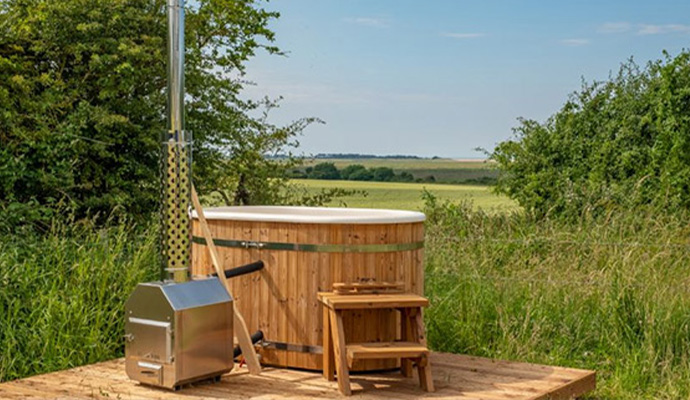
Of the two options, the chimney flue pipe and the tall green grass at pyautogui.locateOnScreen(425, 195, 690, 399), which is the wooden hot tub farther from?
the tall green grass at pyautogui.locateOnScreen(425, 195, 690, 399)

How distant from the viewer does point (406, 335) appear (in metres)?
5.27

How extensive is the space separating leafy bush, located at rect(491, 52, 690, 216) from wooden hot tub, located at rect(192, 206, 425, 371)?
6220 millimetres

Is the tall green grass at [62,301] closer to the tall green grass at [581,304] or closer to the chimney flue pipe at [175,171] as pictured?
the chimney flue pipe at [175,171]

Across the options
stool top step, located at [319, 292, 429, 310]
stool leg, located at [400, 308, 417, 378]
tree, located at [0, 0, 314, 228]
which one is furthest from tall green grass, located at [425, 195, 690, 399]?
tree, located at [0, 0, 314, 228]

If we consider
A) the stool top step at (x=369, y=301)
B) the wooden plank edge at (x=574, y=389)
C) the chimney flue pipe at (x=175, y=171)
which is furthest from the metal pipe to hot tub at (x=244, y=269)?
the wooden plank edge at (x=574, y=389)

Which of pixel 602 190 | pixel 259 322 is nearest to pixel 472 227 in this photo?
pixel 602 190

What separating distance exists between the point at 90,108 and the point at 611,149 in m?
7.25

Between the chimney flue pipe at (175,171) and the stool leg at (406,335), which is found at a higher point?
the chimney flue pipe at (175,171)

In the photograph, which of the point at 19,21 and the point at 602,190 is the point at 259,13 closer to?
the point at 19,21

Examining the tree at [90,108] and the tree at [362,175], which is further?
the tree at [362,175]

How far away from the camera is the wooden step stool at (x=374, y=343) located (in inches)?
193

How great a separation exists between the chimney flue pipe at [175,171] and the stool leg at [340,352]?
0.88m

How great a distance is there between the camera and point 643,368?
5906 millimetres

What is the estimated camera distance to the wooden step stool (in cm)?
491
